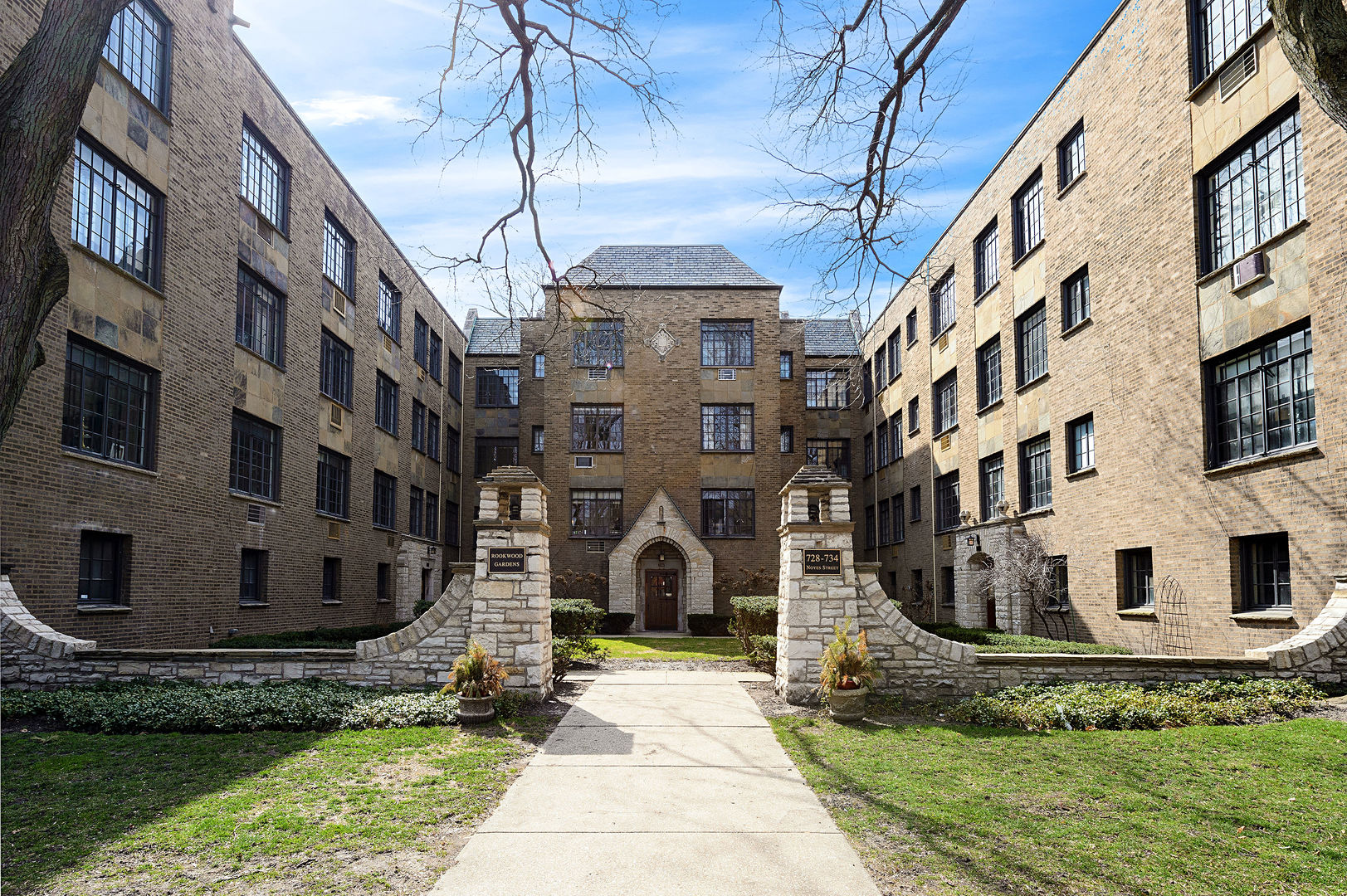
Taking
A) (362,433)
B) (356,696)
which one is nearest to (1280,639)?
(356,696)

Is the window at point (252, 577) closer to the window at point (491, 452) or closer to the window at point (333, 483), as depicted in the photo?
the window at point (333, 483)

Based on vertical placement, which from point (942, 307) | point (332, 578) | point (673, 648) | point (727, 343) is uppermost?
point (942, 307)

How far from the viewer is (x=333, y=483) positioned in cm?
2344

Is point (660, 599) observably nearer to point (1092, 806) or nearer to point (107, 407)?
point (107, 407)

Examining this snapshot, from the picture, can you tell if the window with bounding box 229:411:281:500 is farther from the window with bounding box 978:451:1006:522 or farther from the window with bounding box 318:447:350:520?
the window with bounding box 978:451:1006:522

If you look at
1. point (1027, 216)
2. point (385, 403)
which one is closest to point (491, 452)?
point (385, 403)

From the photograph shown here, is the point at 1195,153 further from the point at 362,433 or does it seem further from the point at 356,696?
the point at 362,433

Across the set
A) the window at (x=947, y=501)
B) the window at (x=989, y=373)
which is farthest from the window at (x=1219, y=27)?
the window at (x=947, y=501)

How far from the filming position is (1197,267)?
14.5 metres

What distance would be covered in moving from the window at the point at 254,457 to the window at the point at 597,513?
1246 cm

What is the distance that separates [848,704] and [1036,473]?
513 inches

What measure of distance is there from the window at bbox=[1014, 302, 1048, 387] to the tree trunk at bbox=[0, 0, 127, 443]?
19.6m

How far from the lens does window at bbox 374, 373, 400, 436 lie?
2655cm

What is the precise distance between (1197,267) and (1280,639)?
6.12 m
